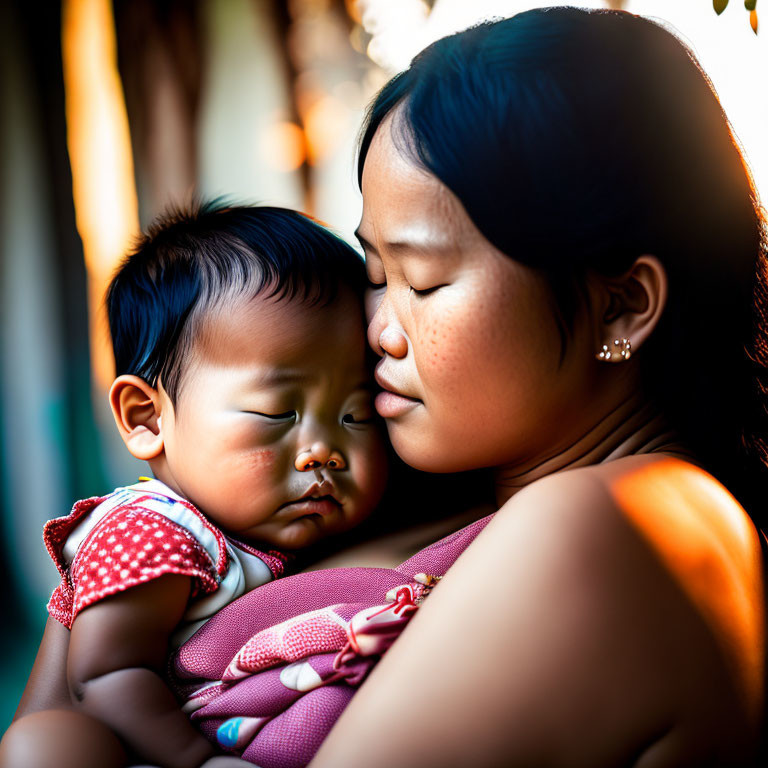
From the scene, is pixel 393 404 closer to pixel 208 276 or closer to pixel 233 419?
pixel 233 419

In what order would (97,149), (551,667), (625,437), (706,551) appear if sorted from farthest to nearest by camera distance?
(97,149)
(625,437)
(706,551)
(551,667)

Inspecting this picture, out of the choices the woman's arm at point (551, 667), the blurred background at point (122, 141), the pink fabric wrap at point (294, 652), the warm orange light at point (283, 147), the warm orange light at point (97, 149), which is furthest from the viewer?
the warm orange light at point (283, 147)

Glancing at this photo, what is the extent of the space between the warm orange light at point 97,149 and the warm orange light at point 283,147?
16.3 inches

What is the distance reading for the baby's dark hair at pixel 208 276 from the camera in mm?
1273

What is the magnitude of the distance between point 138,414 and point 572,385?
713 millimetres

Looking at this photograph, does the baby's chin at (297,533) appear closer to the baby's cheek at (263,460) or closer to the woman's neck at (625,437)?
the baby's cheek at (263,460)

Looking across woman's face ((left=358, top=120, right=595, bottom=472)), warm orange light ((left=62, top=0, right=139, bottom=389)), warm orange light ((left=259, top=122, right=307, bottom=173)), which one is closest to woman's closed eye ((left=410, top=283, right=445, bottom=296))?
woman's face ((left=358, top=120, right=595, bottom=472))

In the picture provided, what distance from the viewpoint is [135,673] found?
1033mm

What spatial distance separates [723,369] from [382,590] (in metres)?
0.55

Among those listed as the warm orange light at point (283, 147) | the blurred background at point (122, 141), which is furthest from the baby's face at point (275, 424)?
the warm orange light at point (283, 147)

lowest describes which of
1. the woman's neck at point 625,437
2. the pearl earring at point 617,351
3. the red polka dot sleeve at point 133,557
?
the red polka dot sleeve at point 133,557

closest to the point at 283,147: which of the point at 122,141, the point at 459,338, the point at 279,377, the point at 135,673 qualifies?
the point at 122,141

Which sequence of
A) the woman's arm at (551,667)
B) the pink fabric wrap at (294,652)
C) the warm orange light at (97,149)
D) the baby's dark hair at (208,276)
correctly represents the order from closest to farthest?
the woman's arm at (551,667) < the pink fabric wrap at (294,652) < the baby's dark hair at (208,276) < the warm orange light at (97,149)

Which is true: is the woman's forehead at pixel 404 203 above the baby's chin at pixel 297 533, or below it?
above
